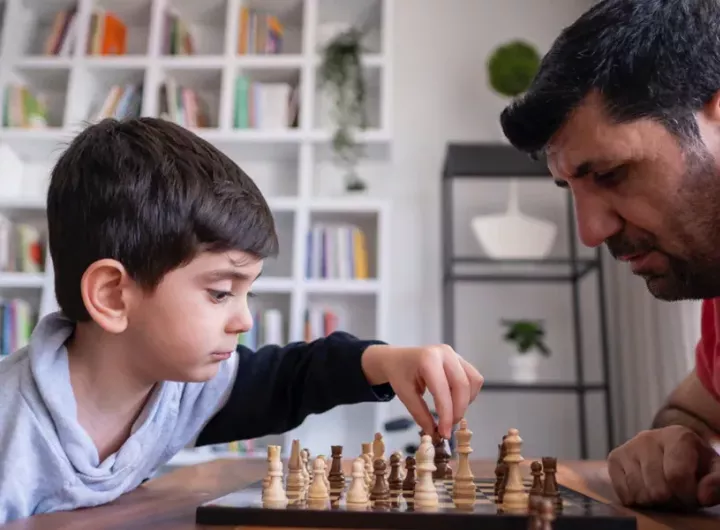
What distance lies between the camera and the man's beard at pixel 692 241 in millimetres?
847

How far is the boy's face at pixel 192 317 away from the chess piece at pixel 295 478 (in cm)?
21

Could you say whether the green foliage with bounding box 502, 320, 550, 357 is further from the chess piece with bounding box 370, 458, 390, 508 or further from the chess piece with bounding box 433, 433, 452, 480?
the chess piece with bounding box 370, 458, 390, 508

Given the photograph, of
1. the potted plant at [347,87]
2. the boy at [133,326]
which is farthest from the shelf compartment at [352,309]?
the boy at [133,326]

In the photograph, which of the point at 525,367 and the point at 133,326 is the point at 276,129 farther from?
the point at 133,326

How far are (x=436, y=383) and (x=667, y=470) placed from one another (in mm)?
286

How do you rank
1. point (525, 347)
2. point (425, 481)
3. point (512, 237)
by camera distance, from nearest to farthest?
point (425, 481) < point (525, 347) < point (512, 237)

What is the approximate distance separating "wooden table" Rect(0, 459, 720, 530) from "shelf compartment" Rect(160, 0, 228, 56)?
240cm

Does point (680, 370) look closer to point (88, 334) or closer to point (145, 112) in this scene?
point (88, 334)

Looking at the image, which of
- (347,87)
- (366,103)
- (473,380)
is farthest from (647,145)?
(366,103)

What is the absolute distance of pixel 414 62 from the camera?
3398 mm

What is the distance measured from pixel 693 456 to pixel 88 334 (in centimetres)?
84

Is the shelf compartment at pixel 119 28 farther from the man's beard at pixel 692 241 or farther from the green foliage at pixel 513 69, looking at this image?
the man's beard at pixel 692 241

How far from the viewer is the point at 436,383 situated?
88 cm

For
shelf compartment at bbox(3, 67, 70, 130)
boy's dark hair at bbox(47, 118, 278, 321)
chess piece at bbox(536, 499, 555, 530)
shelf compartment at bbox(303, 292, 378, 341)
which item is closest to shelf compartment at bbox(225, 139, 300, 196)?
shelf compartment at bbox(303, 292, 378, 341)
